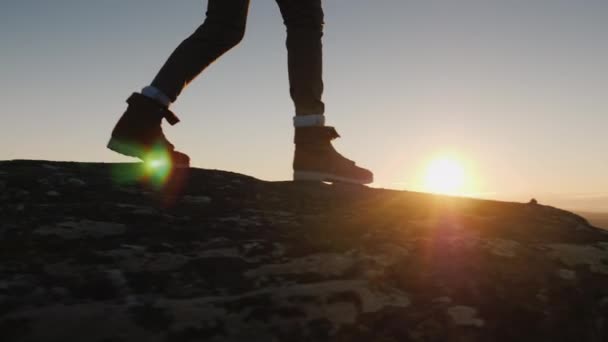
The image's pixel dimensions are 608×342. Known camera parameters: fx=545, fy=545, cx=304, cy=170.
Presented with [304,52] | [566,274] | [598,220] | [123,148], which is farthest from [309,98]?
[598,220]

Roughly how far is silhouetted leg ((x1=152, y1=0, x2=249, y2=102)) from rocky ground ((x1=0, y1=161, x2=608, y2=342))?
83 cm

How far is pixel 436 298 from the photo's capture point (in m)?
1.68

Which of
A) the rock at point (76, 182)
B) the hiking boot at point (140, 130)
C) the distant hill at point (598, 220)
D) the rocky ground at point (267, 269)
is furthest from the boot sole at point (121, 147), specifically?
the distant hill at point (598, 220)

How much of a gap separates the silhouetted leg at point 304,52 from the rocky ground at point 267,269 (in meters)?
1.11

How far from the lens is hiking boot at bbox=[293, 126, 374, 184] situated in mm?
3678

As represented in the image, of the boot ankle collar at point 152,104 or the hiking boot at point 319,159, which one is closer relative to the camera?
the boot ankle collar at point 152,104

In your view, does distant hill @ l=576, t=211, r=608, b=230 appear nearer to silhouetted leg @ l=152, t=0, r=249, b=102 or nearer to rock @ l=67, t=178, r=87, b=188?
silhouetted leg @ l=152, t=0, r=249, b=102

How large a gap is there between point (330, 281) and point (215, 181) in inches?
58.5

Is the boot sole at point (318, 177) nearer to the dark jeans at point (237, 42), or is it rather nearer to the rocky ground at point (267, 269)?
the dark jeans at point (237, 42)

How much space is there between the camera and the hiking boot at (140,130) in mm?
3293

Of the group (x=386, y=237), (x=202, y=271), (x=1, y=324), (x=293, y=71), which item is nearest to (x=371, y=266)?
(x=386, y=237)

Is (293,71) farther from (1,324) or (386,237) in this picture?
(1,324)

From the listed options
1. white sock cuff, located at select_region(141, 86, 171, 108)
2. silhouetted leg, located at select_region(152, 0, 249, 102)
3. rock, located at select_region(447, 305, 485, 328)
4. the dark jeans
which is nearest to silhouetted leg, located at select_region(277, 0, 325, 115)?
the dark jeans

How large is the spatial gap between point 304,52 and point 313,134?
0.55 meters
